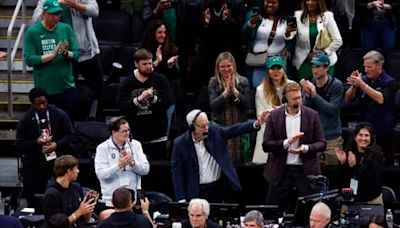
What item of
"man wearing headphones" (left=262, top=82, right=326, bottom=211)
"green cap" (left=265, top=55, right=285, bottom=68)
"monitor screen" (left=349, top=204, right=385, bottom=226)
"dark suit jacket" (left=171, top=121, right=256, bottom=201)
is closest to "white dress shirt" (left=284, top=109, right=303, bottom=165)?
"man wearing headphones" (left=262, top=82, right=326, bottom=211)

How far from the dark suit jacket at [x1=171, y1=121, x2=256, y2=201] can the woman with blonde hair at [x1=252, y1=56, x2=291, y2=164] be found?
789 millimetres

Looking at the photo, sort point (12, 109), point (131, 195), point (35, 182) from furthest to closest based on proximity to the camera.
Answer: point (12, 109), point (35, 182), point (131, 195)

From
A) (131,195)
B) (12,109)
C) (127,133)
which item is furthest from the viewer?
(12,109)

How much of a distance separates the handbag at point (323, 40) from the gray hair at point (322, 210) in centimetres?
389

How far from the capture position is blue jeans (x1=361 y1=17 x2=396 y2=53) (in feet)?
65.0

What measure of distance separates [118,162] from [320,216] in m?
2.59

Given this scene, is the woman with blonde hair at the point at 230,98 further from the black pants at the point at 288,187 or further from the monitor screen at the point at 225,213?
the monitor screen at the point at 225,213

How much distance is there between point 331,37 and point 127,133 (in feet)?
11.3

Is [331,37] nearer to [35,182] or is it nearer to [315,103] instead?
[315,103]

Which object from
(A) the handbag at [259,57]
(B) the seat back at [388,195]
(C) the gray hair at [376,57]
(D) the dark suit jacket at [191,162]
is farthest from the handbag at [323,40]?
(B) the seat back at [388,195]

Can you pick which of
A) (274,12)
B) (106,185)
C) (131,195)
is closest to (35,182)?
(106,185)

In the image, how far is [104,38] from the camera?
69.5 ft

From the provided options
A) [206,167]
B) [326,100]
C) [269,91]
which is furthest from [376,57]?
[206,167]

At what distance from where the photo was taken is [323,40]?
62.2 feet
